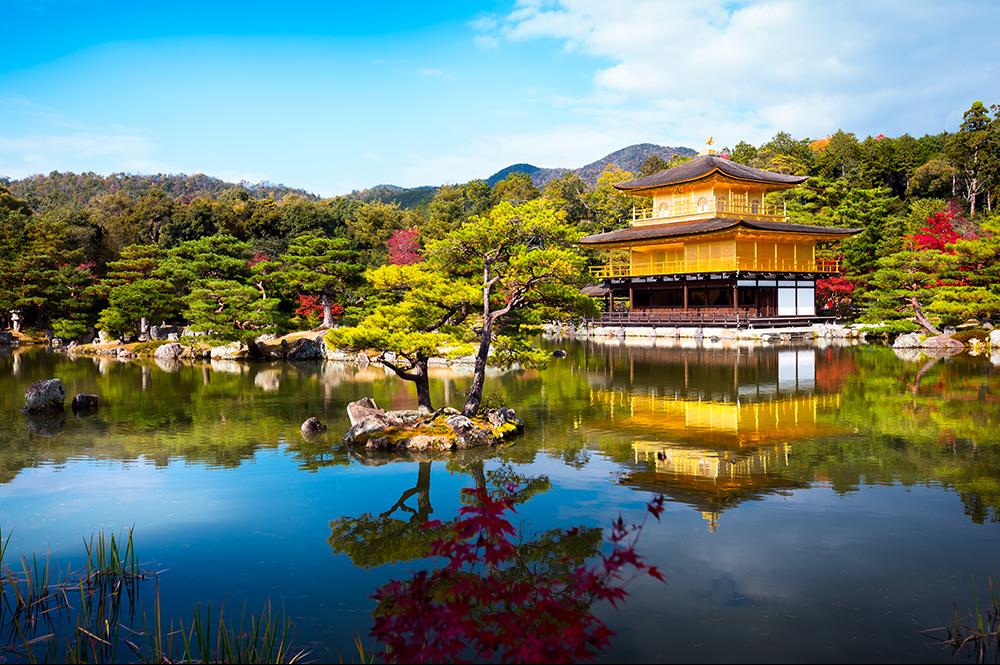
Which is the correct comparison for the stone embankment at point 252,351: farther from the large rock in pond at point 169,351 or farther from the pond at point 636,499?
the pond at point 636,499

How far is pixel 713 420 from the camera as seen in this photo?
15508 mm

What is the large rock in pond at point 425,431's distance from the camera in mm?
13414

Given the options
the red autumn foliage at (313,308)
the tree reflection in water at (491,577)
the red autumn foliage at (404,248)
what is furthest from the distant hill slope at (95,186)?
the tree reflection in water at (491,577)

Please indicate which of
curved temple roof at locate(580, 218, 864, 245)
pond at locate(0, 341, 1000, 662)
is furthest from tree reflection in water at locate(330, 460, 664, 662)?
curved temple roof at locate(580, 218, 864, 245)

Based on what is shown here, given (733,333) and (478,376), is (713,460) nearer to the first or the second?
(478,376)

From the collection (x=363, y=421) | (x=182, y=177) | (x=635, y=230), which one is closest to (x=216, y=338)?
(x=363, y=421)

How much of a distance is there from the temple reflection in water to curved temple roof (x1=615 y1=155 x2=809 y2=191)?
17.9 m

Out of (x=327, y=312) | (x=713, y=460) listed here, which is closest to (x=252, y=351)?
(x=327, y=312)

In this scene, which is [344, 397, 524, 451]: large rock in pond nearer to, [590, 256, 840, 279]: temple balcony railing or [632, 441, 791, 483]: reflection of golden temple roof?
[632, 441, 791, 483]: reflection of golden temple roof

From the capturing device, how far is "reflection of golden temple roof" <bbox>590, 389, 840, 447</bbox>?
549 inches

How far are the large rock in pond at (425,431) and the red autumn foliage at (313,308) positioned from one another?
2500 centimetres

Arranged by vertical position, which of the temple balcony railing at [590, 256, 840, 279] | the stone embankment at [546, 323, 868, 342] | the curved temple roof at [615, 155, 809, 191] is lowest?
the stone embankment at [546, 323, 868, 342]

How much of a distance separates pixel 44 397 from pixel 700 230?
104ft

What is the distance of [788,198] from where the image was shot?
185ft
